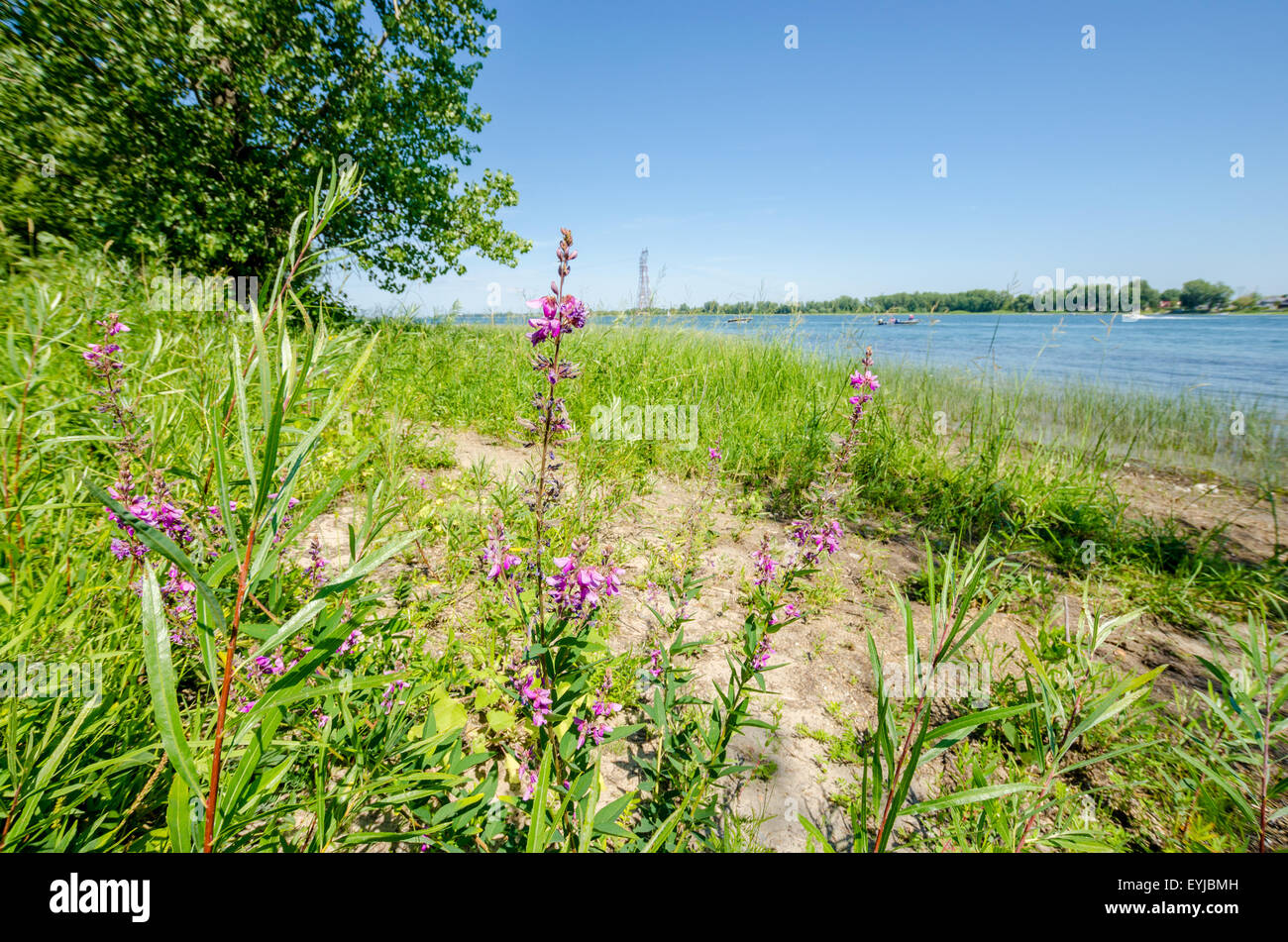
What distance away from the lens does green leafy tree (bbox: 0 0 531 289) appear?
6242 millimetres

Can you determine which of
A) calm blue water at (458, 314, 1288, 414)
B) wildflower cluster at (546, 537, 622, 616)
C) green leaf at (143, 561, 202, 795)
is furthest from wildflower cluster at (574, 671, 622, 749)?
calm blue water at (458, 314, 1288, 414)

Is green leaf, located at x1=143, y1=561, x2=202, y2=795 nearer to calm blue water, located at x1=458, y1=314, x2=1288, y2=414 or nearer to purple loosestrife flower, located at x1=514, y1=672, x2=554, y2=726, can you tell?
purple loosestrife flower, located at x1=514, y1=672, x2=554, y2=726

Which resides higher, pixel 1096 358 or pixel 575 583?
pixel 1096 358

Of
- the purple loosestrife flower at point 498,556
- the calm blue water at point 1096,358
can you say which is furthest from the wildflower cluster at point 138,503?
the calm blue water at point 1096,358

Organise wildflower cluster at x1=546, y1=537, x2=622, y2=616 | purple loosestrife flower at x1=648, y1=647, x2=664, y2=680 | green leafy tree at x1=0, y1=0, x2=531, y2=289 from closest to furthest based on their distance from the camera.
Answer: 1. wildflower cluster at x1=546, y1=537, x2=622, y2=616
2. purple loosestrife flower at x1=648, y1=647, x2=664, y2=680
3. green leafy tree at x1=0, y1=0, x2=531, y2=289

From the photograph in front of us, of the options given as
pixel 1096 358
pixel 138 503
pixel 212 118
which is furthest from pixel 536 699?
pixel 1096 358

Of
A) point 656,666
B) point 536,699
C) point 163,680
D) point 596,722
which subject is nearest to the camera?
point 163,680

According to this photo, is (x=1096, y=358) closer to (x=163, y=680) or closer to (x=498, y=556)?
(x=498, y=556)

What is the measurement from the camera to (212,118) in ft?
23.4

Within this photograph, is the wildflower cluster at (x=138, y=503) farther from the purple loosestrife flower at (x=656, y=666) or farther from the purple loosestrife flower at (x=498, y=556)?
the purple loosestrife flower at (x=656, y=666)

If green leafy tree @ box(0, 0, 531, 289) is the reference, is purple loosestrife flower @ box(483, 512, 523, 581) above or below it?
below

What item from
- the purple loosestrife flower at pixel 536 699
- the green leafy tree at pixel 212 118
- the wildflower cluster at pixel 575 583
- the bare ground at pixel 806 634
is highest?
the green leafy tree at pixel 212 118

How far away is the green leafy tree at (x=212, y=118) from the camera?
6.24m
